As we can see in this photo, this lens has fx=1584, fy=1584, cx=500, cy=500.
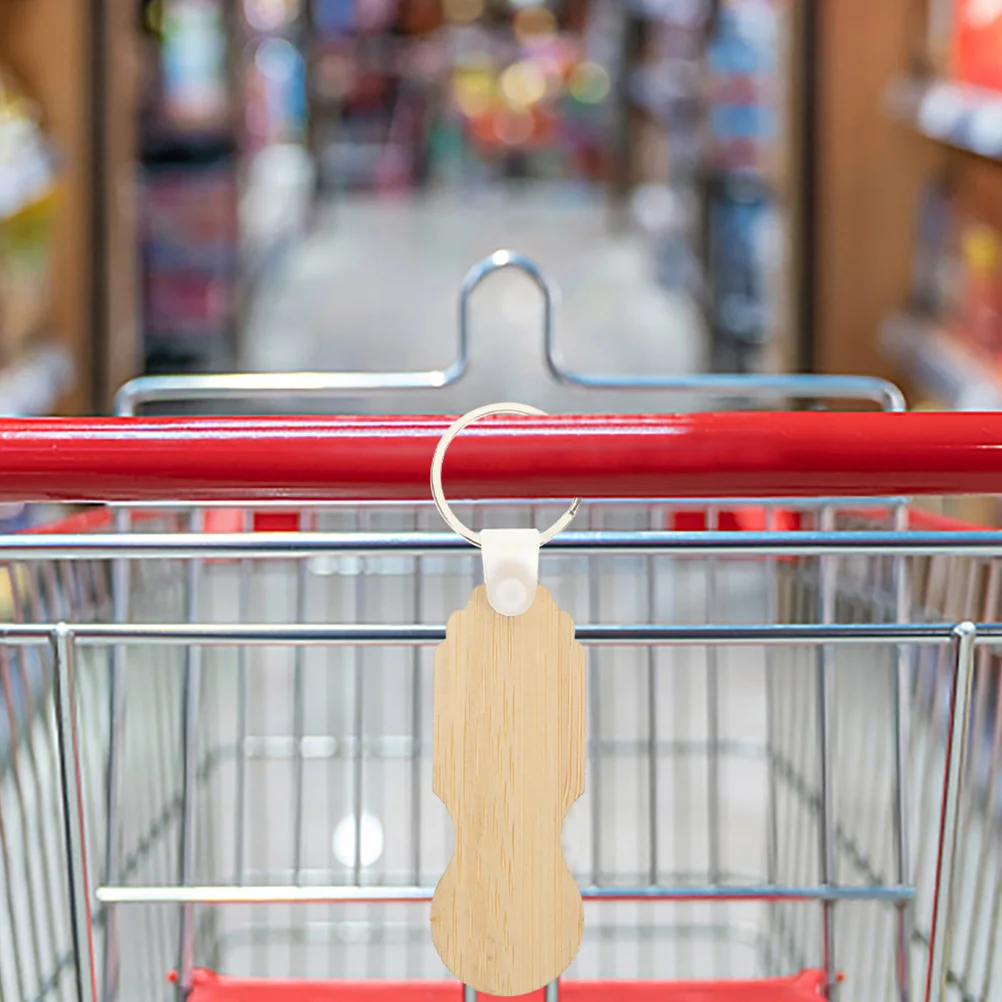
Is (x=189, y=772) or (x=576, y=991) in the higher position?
(x=189, y=772)

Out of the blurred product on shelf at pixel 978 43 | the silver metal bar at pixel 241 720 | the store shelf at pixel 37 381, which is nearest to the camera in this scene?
the silver metal bar at pixel 241 720

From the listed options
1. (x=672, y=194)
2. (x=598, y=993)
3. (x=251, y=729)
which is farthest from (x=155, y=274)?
(x=598, y=993)

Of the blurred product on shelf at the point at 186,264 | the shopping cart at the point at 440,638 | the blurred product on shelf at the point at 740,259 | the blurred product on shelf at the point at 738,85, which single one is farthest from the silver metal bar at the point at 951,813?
the blurred product on shelf at the point at 186,264

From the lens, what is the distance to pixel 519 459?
0.90m

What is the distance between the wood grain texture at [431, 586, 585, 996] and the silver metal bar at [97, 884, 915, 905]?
0.21m

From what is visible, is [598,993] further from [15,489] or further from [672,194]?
[672,194]

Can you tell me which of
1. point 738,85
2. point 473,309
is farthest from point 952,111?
point 473,309

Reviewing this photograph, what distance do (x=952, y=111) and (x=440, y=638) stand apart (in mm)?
2794

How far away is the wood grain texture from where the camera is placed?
900mm

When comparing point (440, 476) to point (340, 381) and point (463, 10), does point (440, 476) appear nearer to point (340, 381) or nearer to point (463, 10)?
point (340, 381)

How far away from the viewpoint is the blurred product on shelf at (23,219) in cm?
362

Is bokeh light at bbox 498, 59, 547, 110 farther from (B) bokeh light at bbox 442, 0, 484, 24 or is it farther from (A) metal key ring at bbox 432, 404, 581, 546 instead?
(A) metal key ring at bbox 432, 404, 581, 546

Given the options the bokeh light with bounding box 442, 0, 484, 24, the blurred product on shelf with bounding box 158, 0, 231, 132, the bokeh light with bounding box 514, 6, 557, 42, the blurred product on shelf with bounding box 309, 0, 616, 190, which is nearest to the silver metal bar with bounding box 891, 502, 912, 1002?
the blurred product on shelf with bounding box 158, 0, 231, 132

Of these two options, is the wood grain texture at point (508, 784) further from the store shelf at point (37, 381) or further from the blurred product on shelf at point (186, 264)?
the blurred product on shelf at point (186, 264)
